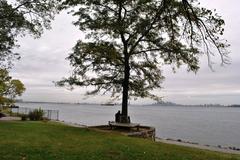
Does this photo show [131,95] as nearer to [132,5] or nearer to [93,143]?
[132,5]

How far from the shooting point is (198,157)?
41.1ft

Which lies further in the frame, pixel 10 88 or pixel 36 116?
pixel 10 88

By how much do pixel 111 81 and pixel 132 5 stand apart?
5882 millimetres

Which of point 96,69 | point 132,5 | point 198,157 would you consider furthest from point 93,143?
point 132,5

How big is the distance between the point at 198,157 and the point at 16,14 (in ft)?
54.5

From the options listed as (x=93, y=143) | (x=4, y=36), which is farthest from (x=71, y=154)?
(x=4, y=36)

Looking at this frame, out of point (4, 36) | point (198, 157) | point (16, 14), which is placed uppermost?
point (16, 14)

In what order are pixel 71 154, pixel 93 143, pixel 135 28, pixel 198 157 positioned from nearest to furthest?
pixel 71 154, pixel 198 157, pixel 93 143, pixel 135 28

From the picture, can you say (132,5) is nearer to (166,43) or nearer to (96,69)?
(166,43)

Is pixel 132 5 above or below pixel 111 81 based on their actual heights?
above

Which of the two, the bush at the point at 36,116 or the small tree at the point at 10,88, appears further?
the small tree at the point at 10,88

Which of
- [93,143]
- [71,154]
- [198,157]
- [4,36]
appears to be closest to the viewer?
[71,154]

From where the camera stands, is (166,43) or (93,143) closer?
(93,143)

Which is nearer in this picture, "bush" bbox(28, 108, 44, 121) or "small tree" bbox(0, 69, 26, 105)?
"bush" bbox(28, 108, 44, 121)
